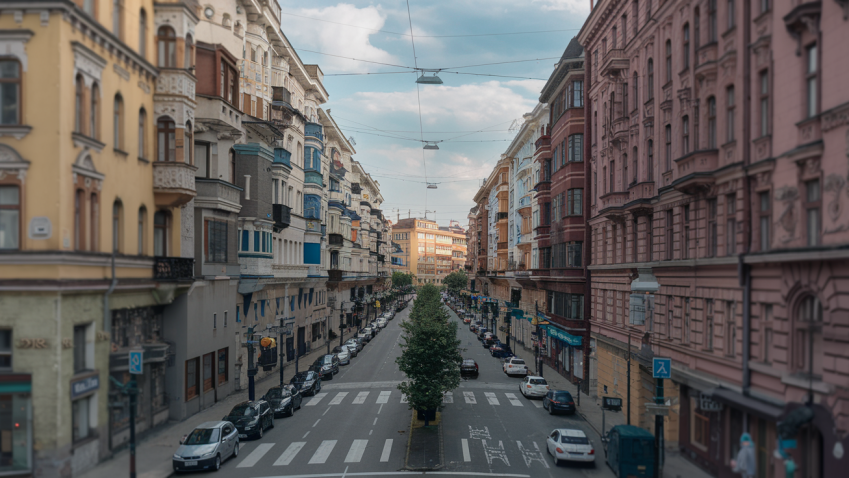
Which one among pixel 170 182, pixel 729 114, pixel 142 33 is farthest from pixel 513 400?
pixel 142 33

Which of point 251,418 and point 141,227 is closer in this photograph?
point 141,227

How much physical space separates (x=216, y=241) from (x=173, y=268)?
6154 mm

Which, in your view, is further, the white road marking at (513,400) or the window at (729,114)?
the white road marking at (513,400)

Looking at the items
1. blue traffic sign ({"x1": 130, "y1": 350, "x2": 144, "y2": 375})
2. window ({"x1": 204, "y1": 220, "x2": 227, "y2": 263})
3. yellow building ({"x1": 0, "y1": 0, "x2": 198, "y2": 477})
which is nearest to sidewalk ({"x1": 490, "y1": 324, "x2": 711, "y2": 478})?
blue traffic sign ({"x1": 130, "y1": 350, "x2": 144, "y2": 375})

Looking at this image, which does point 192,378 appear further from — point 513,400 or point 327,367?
point 513,400

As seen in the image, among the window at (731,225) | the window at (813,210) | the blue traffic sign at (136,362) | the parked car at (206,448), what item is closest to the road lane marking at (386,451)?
the parked car at (206,448)

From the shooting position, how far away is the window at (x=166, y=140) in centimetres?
2900

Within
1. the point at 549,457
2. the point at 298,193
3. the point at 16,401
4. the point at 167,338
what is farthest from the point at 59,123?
the point at 298,193

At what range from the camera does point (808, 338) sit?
1752 centimetres

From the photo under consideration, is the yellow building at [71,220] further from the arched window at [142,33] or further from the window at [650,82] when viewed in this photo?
the window at [650,82]

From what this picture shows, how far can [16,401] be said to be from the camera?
2103 cm

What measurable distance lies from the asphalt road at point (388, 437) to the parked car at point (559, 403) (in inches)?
19.9

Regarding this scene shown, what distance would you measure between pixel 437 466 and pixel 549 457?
491 cm

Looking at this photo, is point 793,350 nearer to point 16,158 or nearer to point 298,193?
point 16,158
